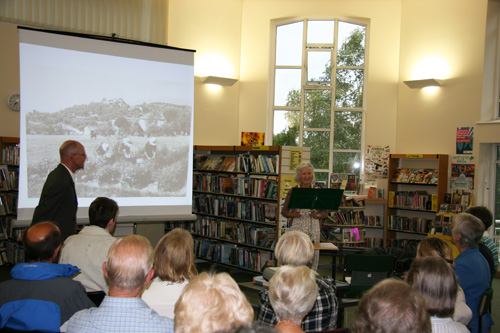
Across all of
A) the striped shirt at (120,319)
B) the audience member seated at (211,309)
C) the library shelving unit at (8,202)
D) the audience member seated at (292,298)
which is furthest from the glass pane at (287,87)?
the audience member seated at (211,309)

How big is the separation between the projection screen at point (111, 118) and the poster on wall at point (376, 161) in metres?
4.93

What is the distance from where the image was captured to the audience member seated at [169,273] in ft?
8.27

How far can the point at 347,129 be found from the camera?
31.7ft

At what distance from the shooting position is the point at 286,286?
81.0 inches

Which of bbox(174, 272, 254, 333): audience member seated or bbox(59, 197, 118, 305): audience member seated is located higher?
bbox(174, 272, 254, 333): audience member seated

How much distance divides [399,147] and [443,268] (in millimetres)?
7480

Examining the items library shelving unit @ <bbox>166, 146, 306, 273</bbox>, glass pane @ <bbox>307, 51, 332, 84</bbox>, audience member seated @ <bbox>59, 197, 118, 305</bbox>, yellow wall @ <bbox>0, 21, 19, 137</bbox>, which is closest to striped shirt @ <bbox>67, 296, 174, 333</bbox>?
audience member seated @ <bbox>59, 197, 118, 305</bbox>

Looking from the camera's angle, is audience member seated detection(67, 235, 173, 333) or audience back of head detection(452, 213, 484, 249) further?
audience back of head detection(452, 213, 484, 249)

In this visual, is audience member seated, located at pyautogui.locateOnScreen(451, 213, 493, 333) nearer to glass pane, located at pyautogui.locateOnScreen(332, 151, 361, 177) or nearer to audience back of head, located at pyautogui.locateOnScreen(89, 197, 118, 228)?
audience back of head, located at pyautogui.locateOnScreen(89, 197, 118, 228)

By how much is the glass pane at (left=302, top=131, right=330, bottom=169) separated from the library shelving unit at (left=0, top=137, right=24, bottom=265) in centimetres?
568

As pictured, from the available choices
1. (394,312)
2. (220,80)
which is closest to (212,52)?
(220,80)

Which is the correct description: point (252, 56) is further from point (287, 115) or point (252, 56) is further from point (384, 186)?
point (384, 186)

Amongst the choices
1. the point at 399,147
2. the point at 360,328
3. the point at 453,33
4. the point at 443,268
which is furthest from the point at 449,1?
the point at 360,328

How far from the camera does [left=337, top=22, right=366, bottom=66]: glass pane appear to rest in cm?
963
